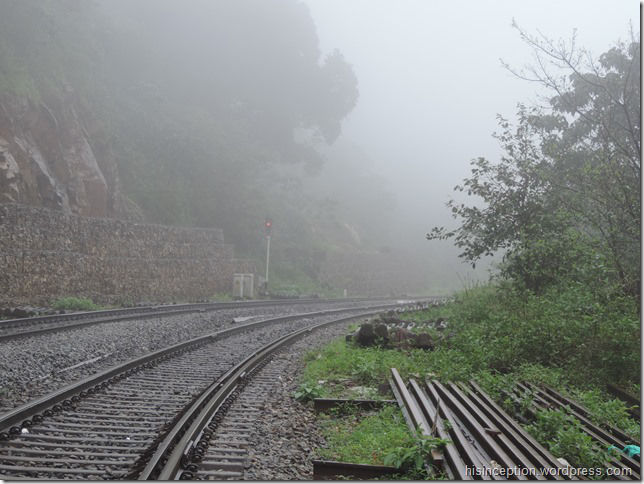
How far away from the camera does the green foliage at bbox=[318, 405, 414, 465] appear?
14.8 ft

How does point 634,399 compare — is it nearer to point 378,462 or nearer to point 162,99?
point 378,462

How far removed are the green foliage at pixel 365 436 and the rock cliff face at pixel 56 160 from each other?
1580 cm

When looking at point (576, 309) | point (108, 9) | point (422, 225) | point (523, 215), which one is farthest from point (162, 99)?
point (422, 225)

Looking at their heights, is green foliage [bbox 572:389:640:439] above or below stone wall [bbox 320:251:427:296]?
below

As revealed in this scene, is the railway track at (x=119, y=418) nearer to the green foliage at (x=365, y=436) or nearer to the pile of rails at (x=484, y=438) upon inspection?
the green foliage at (x=365, y=436)

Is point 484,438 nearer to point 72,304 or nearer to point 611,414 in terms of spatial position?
point 611,414

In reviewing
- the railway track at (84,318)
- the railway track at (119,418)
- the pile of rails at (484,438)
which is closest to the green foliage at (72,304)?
the railway track at (84,318)

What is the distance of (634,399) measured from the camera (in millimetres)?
6383

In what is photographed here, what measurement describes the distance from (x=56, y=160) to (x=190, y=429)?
19.2 metres

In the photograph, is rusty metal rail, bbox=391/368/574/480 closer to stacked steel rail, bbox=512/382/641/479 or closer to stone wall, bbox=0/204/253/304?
stacked steel rail, bbox=512/382/641/479

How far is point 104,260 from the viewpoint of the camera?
60.5ft

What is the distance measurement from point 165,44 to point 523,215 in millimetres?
32273

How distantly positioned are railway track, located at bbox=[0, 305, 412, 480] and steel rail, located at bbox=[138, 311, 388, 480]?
0.04ft

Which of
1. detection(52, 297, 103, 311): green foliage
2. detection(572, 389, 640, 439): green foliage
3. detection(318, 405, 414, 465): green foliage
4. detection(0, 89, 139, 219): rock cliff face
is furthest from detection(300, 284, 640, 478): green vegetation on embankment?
detection(0, 89, 139, 219): rock cliff face
